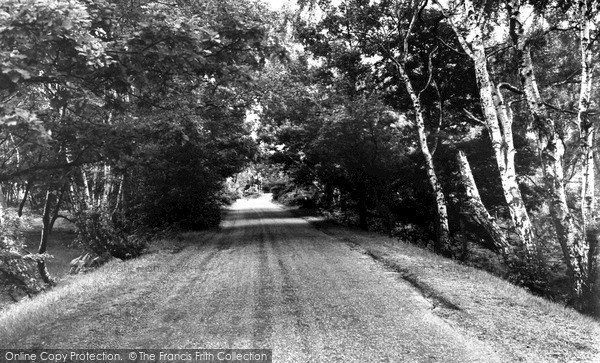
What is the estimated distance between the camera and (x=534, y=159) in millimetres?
16906

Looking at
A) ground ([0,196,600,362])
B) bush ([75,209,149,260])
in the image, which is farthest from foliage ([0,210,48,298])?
ground ([0,196,600,362])

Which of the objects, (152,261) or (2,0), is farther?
(152,261)

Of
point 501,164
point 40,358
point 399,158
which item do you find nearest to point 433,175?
point 399,158

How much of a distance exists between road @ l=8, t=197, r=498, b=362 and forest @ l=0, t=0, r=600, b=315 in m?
2.57

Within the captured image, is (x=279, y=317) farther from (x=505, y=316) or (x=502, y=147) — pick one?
(x=502, y=147)

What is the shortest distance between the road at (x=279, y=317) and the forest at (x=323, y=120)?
2569 mm

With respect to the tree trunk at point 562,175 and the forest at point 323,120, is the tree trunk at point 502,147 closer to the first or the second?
the forest at point 323,120

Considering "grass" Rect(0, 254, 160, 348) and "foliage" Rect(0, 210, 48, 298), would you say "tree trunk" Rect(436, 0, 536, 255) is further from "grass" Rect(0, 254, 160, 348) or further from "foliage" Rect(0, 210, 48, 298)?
"foliage" Rect(0, 210, 48, 298)

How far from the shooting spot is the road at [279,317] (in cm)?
507

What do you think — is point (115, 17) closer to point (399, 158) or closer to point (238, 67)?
point (238, 67)

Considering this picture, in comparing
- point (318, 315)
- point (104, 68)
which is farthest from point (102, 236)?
point (318, 315)

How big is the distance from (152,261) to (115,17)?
715 cm

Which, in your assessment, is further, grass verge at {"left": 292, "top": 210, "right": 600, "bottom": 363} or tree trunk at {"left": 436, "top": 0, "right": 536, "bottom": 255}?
tree trunk at {"left": 436, "top": 0, "right": 536, "bottom": 255}

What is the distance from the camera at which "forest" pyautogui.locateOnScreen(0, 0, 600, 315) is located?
5.84 meters
